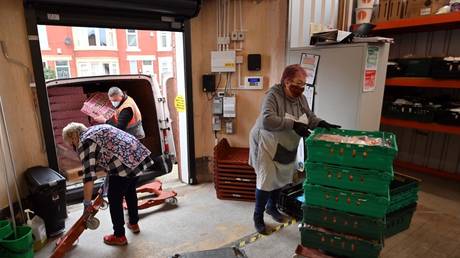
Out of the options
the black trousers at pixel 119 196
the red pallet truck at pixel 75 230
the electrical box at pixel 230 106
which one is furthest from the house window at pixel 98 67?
the red pallet truck at pixel 75 230

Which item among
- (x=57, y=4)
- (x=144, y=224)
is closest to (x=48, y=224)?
(x=144, y=224)

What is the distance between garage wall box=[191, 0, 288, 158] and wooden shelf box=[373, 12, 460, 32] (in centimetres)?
127

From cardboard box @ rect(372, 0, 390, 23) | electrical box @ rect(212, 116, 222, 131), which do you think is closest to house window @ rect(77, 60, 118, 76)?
electrical box @ rect(212, 116, 222, 131)

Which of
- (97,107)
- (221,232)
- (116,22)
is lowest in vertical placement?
(221,232)

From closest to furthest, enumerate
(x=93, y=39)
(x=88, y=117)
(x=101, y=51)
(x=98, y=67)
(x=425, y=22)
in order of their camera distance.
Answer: (x=425, y=22)
(x=88, y=117)
(x=93, y=39)
(x=101, y=51)
(x=98, y=67)

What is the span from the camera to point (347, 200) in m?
1.83

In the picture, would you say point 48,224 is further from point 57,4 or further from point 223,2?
point 223,2

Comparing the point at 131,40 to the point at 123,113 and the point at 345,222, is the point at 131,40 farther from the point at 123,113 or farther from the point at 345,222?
the point at 345,222

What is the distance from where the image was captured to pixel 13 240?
194cm

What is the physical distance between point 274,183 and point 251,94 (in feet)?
4.12

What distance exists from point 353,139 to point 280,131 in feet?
1.82

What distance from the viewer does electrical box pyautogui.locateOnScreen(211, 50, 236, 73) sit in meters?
3.12

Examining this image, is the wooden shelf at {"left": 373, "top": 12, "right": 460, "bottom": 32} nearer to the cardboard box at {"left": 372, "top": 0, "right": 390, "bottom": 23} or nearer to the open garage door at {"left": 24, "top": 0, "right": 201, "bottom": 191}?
the cardboard box at {"left": 372, "top": 0, "right": 390, "bottom": 23}

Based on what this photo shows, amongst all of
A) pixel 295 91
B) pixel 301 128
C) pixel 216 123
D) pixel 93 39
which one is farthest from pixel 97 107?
pixel 93 39
